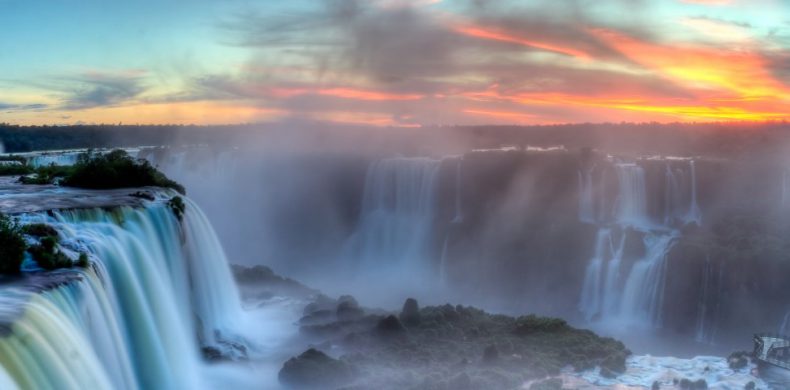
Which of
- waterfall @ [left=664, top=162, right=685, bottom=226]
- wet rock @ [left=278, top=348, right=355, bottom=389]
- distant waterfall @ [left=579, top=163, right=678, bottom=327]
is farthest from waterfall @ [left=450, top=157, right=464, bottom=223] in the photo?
wet rock @ [left=278, top=348, right=355, bottom=389]

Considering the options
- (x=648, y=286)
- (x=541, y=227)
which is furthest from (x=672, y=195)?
(x=648, y=286)

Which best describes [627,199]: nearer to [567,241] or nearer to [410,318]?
[567,241]

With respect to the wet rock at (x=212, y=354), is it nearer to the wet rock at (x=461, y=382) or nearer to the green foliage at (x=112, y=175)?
the green foliage at (x=112, y=175)

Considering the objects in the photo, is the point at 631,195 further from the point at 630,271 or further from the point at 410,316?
the point at 410,316

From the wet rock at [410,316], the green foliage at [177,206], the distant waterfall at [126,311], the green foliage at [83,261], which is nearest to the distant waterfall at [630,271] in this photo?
the wet rock at [410,316]

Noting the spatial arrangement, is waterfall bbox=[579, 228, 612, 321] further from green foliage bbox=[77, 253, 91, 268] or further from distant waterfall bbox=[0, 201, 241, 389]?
green foliage bbox=[77, 253, 91, 268]

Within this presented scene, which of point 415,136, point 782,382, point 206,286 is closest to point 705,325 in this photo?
point 782,382
